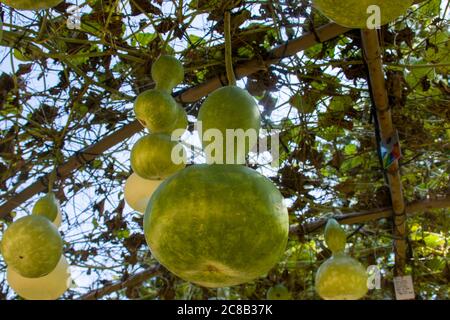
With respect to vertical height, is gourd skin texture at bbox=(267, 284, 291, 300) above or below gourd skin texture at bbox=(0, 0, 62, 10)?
above

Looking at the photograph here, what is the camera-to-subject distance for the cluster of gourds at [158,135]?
4.73 ft

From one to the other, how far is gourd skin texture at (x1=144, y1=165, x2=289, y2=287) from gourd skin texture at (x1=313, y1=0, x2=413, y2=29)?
31cm

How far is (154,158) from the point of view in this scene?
1.42 meters

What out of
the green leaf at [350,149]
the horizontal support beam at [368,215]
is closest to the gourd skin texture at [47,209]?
the horizontal support beam at [368,215]

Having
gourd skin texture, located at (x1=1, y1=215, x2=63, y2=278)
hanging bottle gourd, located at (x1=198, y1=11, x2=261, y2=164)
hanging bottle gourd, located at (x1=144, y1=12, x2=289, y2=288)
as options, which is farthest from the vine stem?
gourd skin texture, located at (x1=1, y1=215, x2=63, y2=278)

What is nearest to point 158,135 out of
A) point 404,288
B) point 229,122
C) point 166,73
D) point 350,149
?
point 166,73

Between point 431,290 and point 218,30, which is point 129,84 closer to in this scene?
point 218,30

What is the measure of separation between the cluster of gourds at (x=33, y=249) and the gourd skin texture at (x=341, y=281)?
1.04 metres

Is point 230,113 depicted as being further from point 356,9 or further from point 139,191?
point 139,191

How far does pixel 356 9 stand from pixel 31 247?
119 centimetres

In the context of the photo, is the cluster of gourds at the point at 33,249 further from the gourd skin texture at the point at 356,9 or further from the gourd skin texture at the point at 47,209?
the gourd skin texture at the point at 356,9

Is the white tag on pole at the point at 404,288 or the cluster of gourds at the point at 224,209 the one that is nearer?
the cluster of gourds at the point at 224,209

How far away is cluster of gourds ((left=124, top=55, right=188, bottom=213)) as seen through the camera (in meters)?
1.44

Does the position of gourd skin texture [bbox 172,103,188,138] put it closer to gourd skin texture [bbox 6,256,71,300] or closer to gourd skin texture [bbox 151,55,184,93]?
gourd skin texture [bbox 151,55,184,93]
